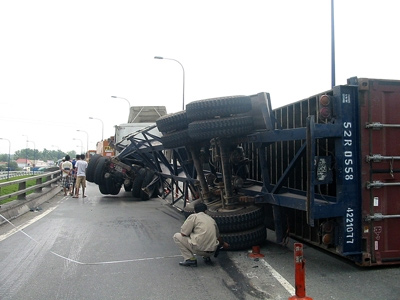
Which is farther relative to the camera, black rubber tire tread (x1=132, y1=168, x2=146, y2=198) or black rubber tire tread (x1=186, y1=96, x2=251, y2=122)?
black rubber tire tread (x1=132, y1=168, x2=146, y2=198)

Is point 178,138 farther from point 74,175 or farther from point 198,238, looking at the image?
point 74,175

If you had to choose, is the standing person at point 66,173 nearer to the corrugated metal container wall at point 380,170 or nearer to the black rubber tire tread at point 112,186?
the black rubber tire tread at point 112,186

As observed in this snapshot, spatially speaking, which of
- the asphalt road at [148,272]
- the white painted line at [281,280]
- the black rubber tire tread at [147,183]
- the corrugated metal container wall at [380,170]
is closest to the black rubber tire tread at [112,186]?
the black rubber tire tread at [147,183]

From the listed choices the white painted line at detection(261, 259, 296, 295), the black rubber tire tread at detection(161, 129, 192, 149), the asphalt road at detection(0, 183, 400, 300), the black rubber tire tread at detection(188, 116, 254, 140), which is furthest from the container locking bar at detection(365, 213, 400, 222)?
the black rubber tire tread at detection(161, 129, 192, 149)

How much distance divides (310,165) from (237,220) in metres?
1.87

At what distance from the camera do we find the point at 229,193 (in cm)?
693

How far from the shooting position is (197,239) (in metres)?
5.54

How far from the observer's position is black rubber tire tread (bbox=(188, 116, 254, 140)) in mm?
6336

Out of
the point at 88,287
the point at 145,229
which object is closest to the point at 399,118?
the point at 88,287

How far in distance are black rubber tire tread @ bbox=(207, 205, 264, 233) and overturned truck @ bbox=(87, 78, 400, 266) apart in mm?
16

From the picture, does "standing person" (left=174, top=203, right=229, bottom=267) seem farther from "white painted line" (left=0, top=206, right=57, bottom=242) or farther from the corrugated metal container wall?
"white painted line" (left=0, top=206, right=57, bottom=242)

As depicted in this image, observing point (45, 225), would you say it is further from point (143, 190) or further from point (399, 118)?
point (399, 118)

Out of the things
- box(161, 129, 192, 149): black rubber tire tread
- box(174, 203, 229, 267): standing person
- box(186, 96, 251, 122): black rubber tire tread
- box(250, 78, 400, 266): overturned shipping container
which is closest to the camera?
box(250, 78, 400, 266): overturned shipping container

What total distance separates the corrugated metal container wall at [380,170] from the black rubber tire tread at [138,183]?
415 inches
